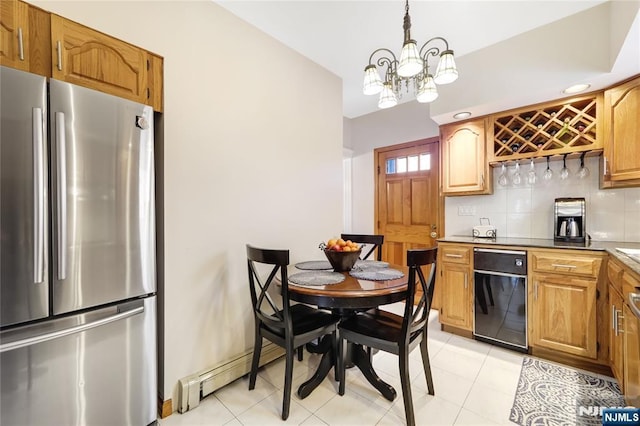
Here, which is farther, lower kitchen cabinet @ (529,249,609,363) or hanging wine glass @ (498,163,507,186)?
hanging wine glass @ (498,163,507,186)

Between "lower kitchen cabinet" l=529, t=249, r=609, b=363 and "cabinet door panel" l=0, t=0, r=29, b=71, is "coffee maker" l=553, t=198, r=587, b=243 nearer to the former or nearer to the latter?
"lower kitchen cabinet" l=529, t=249, r=609, b=363

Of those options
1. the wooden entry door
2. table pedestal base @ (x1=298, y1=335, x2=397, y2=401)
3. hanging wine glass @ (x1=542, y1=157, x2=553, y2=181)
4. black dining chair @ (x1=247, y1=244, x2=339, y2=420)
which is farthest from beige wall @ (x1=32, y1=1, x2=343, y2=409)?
hanging wine glass @ (x1=542, y1=157, x2=553, y2=181)

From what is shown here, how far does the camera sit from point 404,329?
1512mm

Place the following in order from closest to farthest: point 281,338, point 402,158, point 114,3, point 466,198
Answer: point 114,3 < point 281,338 < point 466,198 < point 402,158

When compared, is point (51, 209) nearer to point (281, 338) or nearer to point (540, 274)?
point (281, 338)

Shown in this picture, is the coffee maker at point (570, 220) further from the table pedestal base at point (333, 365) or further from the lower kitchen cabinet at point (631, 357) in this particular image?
the table pedestal base at point (333, 365)

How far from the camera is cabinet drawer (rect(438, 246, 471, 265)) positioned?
103 inches

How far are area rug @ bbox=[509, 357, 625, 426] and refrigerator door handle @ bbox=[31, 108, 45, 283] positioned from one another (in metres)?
2.54

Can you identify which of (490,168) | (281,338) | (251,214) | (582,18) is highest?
(582,18)

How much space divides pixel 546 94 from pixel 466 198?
1206 millimetres

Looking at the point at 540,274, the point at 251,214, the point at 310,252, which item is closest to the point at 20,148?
the point at 251,214

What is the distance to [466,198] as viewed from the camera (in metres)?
3.17

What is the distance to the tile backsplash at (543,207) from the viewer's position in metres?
2.32

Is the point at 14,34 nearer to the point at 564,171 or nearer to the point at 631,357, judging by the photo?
the point at 631,357
